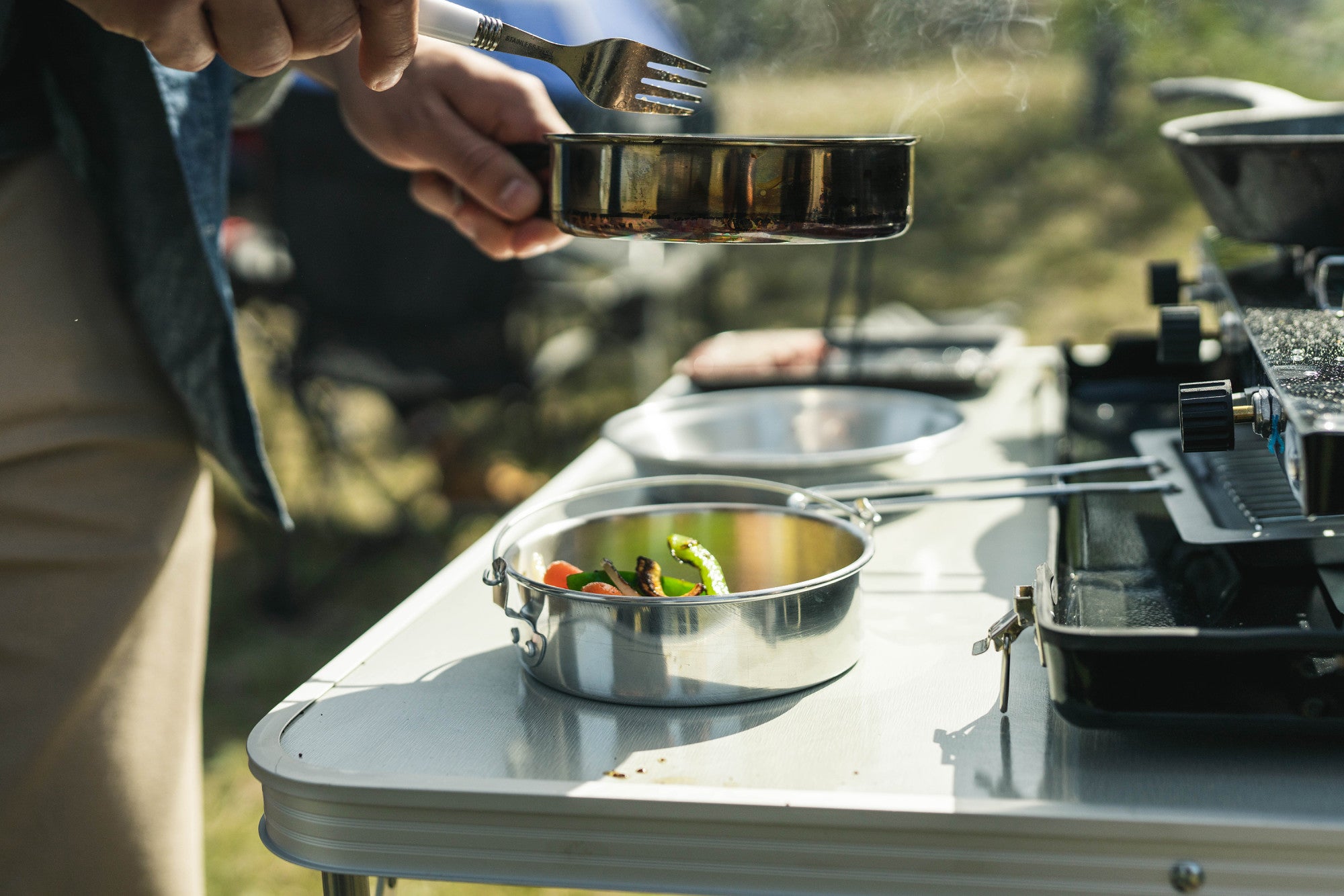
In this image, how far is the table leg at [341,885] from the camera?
705 millimetres

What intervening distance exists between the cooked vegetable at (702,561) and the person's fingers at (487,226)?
33 cm

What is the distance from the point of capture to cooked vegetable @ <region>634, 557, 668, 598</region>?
790 millimetres

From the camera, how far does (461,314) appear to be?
10.2 feet

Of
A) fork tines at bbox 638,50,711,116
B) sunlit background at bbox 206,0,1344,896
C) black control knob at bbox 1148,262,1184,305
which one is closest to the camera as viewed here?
fork tines at bbox 638,50,711,116

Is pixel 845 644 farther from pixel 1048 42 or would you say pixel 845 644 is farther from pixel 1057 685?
pixel 1048 42

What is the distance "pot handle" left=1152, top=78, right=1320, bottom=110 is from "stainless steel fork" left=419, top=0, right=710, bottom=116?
2.90ft

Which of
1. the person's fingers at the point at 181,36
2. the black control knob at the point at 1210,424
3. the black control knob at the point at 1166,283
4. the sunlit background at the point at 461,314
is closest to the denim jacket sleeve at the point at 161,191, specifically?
the person's fingers at the point at 181,36

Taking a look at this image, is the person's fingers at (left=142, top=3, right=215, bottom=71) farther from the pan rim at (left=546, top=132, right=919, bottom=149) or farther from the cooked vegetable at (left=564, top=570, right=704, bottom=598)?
the cooked vegetable at (left=564, top=570, right=704, bottom=598)

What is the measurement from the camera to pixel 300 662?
2805 mm

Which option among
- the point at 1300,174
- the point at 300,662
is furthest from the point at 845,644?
the point at 300,662

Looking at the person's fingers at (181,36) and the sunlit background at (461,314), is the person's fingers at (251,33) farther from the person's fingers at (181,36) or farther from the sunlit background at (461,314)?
the sunlit background at (461,314)

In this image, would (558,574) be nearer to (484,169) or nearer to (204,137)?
(484,169)

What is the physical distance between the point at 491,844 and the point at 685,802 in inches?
4.5

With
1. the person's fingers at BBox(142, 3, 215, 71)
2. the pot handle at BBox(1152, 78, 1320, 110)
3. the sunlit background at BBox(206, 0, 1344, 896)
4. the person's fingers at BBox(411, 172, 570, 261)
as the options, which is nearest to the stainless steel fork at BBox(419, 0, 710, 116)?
the person's fingers at BBox(142, 3, 215, 71)
